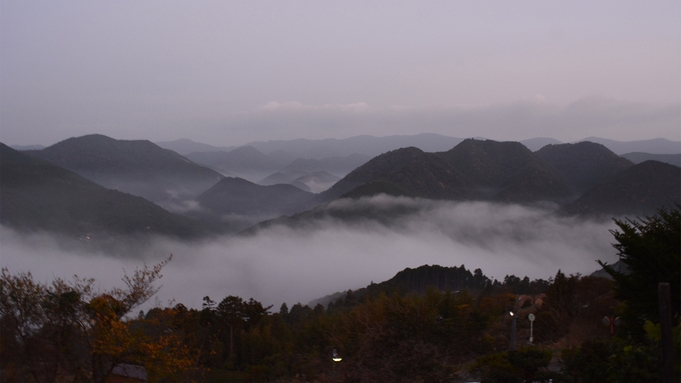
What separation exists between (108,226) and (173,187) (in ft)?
317

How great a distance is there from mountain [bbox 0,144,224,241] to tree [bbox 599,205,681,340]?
9725 cm

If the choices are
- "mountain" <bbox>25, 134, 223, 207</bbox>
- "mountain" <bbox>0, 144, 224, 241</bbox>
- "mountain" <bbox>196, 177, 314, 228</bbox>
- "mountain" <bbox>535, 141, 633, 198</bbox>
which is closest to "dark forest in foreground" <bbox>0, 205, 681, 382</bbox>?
"mountain" <bbox>0, 144, 224, 241</bbox>

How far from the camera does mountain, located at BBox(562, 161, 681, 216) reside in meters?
68.9

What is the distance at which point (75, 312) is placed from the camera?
369 inches

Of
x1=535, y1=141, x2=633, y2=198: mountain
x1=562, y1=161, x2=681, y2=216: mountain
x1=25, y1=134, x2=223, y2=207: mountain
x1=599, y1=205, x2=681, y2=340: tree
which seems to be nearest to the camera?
x1=599, y1=205, x2=681, y2=340: tree

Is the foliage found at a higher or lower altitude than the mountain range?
lower

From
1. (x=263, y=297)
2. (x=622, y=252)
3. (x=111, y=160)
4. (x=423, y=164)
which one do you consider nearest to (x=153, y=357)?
(x=622, y=252)

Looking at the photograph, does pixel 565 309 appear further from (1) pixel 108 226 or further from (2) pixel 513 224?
(1) pixel 108 226

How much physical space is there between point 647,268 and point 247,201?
551 ft

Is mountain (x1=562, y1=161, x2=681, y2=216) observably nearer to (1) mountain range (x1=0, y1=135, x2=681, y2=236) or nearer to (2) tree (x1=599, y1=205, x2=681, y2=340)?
(1) mountain range (x1=0, y1=135, x2=681, y2=236)

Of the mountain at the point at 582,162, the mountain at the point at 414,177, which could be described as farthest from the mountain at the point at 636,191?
the mountain at the point at 414,177

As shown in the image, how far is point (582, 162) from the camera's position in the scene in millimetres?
109062

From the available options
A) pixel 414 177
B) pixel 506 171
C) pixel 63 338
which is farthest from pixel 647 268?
pixel 506 171

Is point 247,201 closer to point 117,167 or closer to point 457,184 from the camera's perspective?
point 117,167
